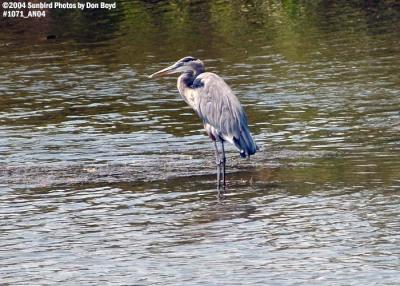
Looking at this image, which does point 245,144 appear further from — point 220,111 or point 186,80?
point 186,80

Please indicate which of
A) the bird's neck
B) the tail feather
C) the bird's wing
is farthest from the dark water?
the bird's neck

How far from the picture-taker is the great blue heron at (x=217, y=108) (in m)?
11.8

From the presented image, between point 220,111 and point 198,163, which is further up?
point 220,111

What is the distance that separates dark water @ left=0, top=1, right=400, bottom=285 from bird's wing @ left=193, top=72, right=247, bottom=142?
46cm

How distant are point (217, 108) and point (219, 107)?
0.02m

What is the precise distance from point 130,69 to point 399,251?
40.5 feet

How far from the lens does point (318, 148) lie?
42.9ft

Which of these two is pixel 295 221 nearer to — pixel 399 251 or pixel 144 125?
pixel 399 251

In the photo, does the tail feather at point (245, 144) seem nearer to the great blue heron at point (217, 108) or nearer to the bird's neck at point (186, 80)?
the great blue heron at point (217, 108)

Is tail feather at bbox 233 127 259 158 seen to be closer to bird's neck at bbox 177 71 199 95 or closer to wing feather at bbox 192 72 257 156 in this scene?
wing feather at bbox 192 72 257 156

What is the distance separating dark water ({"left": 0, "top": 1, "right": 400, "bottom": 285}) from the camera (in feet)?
28.8

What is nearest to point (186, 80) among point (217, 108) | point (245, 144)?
point (217, 108)

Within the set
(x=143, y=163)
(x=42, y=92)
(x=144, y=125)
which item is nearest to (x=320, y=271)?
(x=143, y=163)

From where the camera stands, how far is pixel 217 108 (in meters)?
12.2
